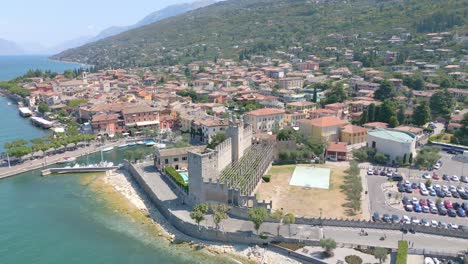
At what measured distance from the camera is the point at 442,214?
112ft

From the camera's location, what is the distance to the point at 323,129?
5519 cm

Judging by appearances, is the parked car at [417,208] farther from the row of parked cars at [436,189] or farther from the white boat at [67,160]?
the white boat at [67,160]

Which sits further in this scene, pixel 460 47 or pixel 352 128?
pixel 460 47

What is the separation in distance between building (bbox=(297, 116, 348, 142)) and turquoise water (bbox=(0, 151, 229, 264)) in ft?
97.4

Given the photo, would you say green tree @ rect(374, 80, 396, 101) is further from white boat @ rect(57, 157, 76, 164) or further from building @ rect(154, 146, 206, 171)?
white boat @ rect(57, 157, 76, 164)

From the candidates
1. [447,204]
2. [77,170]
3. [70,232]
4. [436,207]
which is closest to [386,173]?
[447,204]

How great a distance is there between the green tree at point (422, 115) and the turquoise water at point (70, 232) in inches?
1761

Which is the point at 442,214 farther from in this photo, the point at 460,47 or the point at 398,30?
the point at 398,30

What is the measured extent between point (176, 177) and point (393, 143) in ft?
87.5

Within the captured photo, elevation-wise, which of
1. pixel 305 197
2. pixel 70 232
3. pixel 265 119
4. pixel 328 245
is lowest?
pixel 70 232

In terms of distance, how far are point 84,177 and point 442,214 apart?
39402 mm

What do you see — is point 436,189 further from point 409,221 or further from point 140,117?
point 140,117

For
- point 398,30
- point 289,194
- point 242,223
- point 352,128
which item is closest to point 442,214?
point 289,194

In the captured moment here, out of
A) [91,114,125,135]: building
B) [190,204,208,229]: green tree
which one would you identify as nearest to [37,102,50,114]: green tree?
[91,114,125,135]: building
